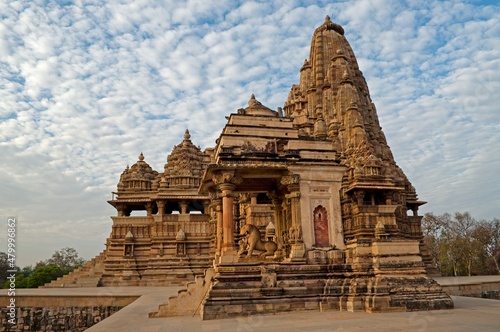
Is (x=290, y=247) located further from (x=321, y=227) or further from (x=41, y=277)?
(x=41, y=277)

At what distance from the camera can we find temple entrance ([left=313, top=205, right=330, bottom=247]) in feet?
45.4

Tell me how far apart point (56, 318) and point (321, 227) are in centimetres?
1372

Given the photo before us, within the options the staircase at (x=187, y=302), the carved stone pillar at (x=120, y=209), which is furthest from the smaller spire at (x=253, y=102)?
the carved stone pillar at (x=120, y=209)

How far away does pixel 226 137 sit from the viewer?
1431 centimetres

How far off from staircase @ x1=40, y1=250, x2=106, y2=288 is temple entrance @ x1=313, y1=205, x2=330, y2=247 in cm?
2272

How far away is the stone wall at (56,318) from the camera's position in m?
18.6

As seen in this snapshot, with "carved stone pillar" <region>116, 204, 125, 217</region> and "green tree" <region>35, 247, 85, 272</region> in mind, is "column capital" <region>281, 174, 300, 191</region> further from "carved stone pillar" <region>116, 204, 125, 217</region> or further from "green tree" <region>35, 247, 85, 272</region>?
"green tree" <region>35, 247, 85, 272</region>

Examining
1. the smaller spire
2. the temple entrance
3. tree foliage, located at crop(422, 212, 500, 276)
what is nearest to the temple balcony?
the smaller spire

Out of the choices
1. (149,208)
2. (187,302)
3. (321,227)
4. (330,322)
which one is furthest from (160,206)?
(330,322)

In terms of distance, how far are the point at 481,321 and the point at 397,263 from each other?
11.3 ft

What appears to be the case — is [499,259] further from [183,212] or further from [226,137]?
[226,137]

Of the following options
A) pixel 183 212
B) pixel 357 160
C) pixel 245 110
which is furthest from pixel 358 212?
pixel 245 110

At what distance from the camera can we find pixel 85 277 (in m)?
31.8

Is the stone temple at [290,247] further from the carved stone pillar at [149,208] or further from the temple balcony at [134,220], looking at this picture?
the carved stone pillar at [149,208]
